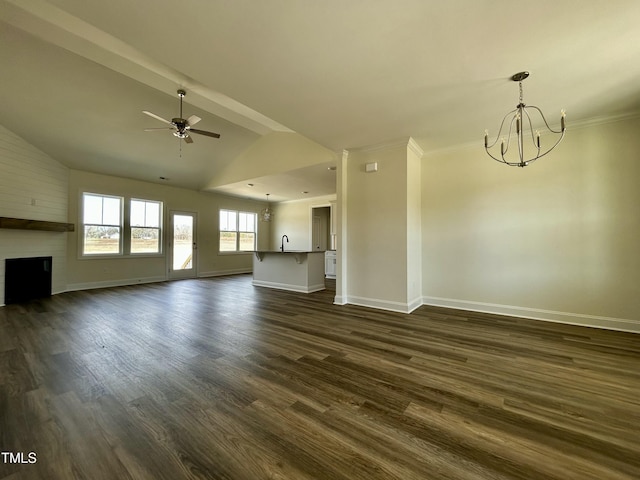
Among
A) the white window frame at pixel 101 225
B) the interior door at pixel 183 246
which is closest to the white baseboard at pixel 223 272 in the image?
the interior door at pixel 183 246

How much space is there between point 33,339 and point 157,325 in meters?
1.18

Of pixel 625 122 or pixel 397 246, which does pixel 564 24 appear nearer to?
pixel 625 122

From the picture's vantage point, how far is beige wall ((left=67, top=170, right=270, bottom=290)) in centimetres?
596

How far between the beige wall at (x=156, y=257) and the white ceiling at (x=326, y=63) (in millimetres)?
1624

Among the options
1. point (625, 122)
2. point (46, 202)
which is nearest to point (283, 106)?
point (625, 122)

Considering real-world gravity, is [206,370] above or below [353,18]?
below

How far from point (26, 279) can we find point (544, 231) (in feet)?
29.3

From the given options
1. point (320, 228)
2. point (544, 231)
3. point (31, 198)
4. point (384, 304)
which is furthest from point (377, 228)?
point (31, 198)

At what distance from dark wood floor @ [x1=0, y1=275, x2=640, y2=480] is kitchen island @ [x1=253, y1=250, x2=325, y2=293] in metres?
2.44

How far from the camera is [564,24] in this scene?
6.16 feet

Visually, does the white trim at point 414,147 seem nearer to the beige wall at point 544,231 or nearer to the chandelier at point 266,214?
the beige wall at point 544,231

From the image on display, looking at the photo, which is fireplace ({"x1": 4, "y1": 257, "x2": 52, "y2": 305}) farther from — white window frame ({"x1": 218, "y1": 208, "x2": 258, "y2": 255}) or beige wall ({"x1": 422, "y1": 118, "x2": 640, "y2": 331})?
beige wall ({"x1": 422, "y1": 118, "x2": 640, "y2": 331})

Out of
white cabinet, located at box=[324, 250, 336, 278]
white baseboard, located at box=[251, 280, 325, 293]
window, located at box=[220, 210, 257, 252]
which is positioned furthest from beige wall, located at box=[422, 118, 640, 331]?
window, located at box=[220, 210, 257, 252]

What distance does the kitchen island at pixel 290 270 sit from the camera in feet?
18.9
